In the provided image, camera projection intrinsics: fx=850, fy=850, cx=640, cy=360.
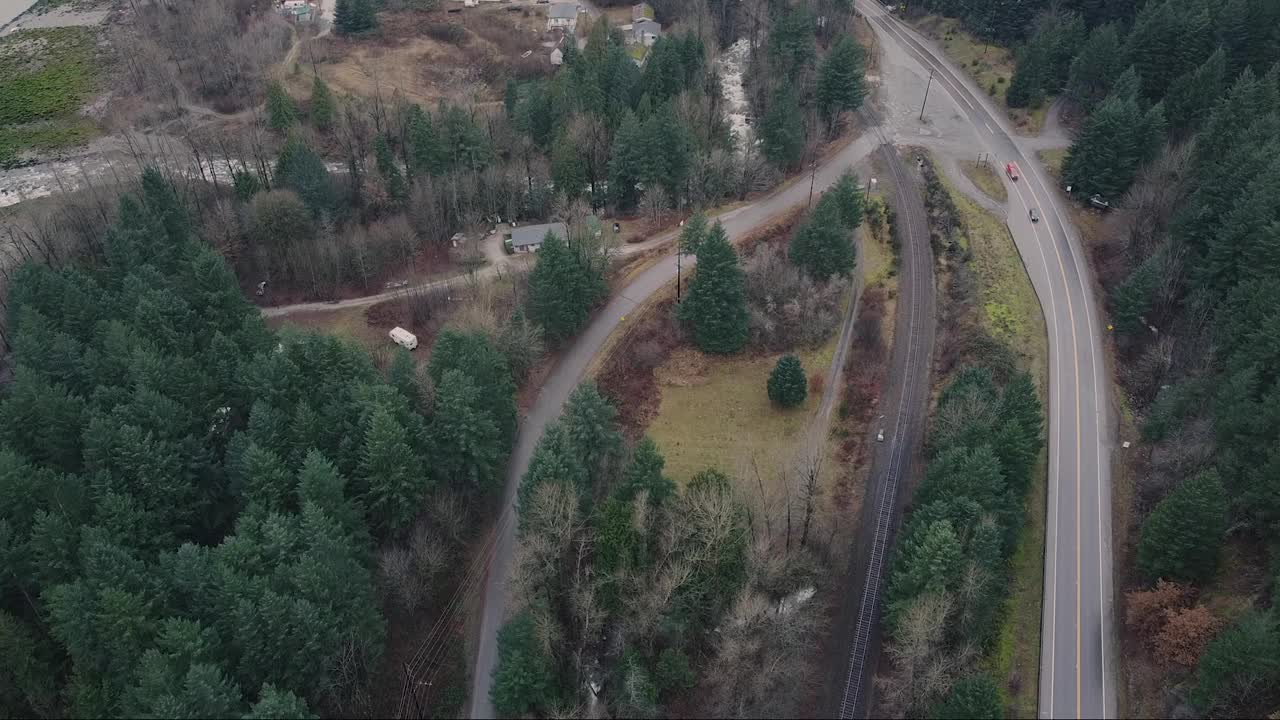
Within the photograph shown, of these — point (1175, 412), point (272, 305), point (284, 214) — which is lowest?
point (272, 305)

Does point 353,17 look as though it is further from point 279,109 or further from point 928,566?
point 928,566

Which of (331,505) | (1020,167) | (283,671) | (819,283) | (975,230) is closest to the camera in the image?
(283,671)

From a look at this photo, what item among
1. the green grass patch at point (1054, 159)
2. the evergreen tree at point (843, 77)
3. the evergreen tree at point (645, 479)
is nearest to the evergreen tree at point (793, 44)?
the evergreen tree at point (843, 77)

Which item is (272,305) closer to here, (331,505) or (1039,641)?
(331,505)

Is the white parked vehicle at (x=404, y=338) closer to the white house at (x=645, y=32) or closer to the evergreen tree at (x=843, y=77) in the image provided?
the evergreen tree at (x=843, y=77)

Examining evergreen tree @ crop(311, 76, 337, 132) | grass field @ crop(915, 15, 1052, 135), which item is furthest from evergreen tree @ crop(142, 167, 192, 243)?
grass field @ crop(915, 15, 1052, 135)

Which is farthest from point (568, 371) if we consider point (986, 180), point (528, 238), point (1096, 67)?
point (1096, 67)

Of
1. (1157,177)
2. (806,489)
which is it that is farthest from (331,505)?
(1157,177)
